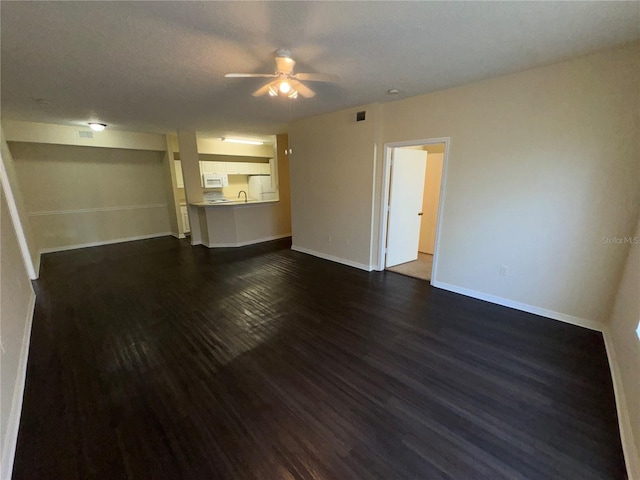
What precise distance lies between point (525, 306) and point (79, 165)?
340 inches

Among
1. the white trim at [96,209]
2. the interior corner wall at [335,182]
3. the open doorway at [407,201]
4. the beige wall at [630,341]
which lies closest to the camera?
the beige wall at [630,341]

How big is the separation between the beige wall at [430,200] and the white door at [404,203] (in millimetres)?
588

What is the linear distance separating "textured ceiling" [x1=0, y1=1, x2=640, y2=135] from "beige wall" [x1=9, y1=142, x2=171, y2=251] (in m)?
2.76

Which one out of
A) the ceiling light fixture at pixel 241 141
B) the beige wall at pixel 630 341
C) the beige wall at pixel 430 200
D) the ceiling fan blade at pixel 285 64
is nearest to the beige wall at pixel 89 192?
the ceiling light fixture at pixel 241 141

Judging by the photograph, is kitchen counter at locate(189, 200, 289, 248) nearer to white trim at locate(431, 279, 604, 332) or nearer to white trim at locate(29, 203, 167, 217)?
white trim at locate(29, 203, 167, 217)

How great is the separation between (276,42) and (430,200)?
4.17m

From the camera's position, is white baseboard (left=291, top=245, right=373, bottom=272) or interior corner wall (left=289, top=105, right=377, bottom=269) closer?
interior corner wall (left=289, top=105, right=377, bottom=269)

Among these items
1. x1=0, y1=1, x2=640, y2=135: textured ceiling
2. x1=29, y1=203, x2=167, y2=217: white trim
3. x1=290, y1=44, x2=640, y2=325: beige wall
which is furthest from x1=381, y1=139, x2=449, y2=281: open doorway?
x1=29, y1=203, x2=167, y2=217: white trim

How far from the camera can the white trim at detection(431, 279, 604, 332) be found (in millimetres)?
2677

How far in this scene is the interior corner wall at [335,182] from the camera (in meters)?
4.16

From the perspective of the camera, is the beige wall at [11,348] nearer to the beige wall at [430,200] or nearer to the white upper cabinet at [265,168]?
the beige wall at [430,200]

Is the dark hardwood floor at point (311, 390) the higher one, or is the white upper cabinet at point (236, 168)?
the white upper cabinet at point (236, 168)

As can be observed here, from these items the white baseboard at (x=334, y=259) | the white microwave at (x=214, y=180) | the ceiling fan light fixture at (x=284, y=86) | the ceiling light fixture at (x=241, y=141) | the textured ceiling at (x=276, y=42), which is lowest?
the white baseboard at (x=334, y=259)

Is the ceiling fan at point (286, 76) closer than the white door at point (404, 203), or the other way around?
the ceiling fan at point (286, 76)
